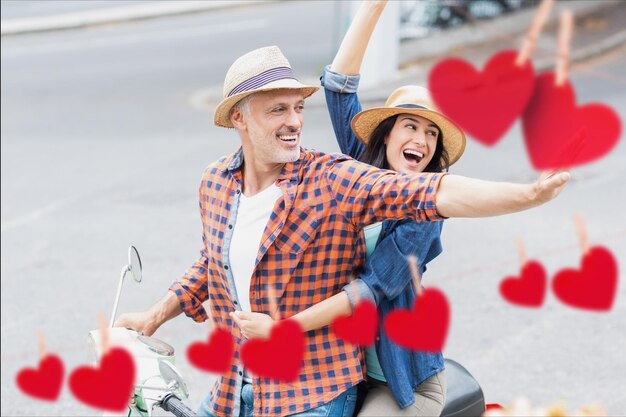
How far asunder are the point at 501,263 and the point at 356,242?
14.1 ft

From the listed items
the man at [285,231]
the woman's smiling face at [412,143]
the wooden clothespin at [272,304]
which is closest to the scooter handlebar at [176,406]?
the man at [285,231]

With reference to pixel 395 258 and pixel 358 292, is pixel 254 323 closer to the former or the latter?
pixel 358 292

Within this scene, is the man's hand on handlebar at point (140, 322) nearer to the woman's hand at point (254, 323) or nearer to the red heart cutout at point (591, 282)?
the woman's hand at point (254, 323)

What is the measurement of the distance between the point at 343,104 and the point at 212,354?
969 millimetres

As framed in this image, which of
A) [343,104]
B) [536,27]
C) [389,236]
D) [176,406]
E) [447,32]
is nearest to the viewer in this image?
[536,27]

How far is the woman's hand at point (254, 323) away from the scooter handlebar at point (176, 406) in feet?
1.07

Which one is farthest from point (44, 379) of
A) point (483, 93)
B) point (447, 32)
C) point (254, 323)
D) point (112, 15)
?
point (112, 15)

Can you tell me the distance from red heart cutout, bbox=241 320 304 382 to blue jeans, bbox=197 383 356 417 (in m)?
0.50

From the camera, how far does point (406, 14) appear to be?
15.8 metres

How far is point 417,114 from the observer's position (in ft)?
9.12

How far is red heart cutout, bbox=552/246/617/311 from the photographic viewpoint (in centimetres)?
162

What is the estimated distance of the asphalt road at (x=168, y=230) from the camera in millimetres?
5398

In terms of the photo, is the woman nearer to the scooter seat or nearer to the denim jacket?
the denim jacket

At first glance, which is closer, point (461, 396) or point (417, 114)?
point (417, 114)
